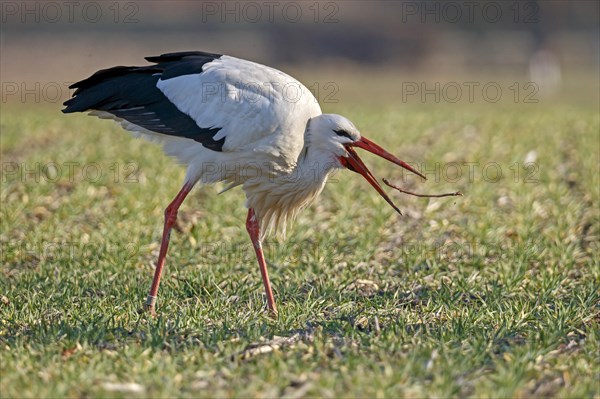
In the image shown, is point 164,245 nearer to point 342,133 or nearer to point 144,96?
point 144,96

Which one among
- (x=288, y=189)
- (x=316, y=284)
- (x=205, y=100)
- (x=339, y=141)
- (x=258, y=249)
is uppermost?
(x=205, y=100)

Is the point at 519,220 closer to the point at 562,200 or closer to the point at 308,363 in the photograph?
the point at 562,200

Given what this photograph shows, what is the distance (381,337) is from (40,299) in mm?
2030

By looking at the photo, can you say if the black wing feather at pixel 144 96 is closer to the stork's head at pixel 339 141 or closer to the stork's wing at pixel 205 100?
the stork's wing at pixel 205 100

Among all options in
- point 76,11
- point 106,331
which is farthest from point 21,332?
point 76,11

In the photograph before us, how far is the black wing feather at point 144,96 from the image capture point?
5.66 metres

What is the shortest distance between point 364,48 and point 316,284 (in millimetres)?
28466

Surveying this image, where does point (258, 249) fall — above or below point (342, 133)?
below

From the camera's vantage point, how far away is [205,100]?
5.59 metres

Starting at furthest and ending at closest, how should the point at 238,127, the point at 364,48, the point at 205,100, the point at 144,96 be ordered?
the point at 364,48 → the point at 144,96 → the point at 205,100 → the point at 238,127

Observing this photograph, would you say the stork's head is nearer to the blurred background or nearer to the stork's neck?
the stork's neck

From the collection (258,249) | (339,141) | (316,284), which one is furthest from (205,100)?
(316,284)

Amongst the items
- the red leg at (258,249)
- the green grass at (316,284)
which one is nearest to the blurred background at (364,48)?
the green grass at (316,284)

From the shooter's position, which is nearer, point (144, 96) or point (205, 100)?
point (205, 100)
